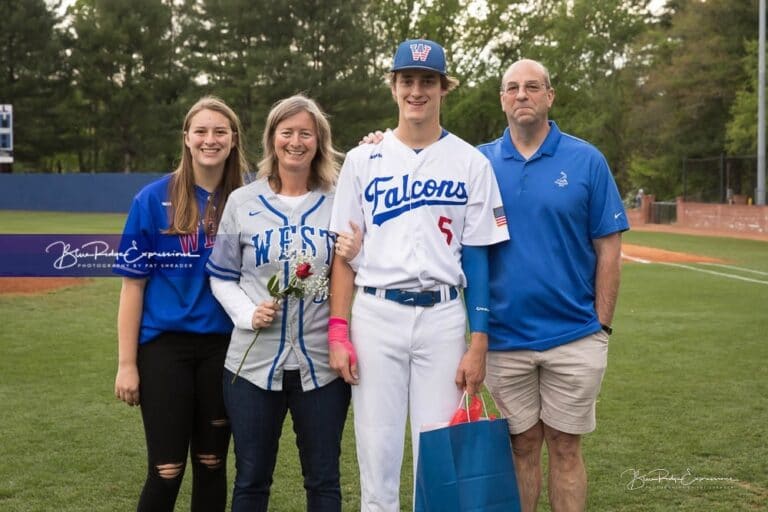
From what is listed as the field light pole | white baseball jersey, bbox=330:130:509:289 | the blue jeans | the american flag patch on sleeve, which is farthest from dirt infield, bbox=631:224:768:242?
the blue jeans

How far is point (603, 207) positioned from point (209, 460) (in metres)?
1.91

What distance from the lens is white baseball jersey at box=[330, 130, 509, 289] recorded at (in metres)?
3.32

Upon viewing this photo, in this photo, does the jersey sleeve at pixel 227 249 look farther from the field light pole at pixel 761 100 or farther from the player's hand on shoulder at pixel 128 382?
the field light pole at pixel 761 100

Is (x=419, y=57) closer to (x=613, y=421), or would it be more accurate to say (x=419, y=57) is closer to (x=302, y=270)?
(x=302, y=270)

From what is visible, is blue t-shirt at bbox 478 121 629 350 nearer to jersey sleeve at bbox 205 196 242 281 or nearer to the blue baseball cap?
the blue baseball cap

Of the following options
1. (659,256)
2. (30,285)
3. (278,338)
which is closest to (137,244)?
(278,338)

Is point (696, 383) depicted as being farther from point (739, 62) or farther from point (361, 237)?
point (739, 62)

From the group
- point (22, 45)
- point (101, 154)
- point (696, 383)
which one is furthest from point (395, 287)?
point (101, 154)

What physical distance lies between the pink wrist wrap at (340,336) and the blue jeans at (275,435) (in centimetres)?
18

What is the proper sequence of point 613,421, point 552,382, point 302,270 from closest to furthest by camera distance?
point 302,270 < point 552,382 < point 613,421

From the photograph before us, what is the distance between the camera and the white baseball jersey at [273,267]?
3389 mm

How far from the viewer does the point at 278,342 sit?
A: 11.1ft

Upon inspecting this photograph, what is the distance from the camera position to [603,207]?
3.72m

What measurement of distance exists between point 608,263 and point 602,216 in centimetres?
21
